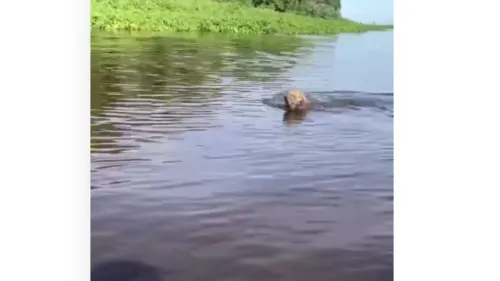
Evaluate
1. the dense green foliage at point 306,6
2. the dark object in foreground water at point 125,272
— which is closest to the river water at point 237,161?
the dark object in foreground water at point 125,272

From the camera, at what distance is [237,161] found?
2020 mm

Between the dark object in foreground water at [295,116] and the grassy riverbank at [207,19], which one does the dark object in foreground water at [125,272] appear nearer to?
the dark object in foreground water at [295,116]

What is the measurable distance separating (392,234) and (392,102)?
1.39ft

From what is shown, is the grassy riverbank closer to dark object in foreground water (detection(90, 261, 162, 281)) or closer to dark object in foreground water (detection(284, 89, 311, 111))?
dark object in foreground water (detection(284, 89, 311, 111))
